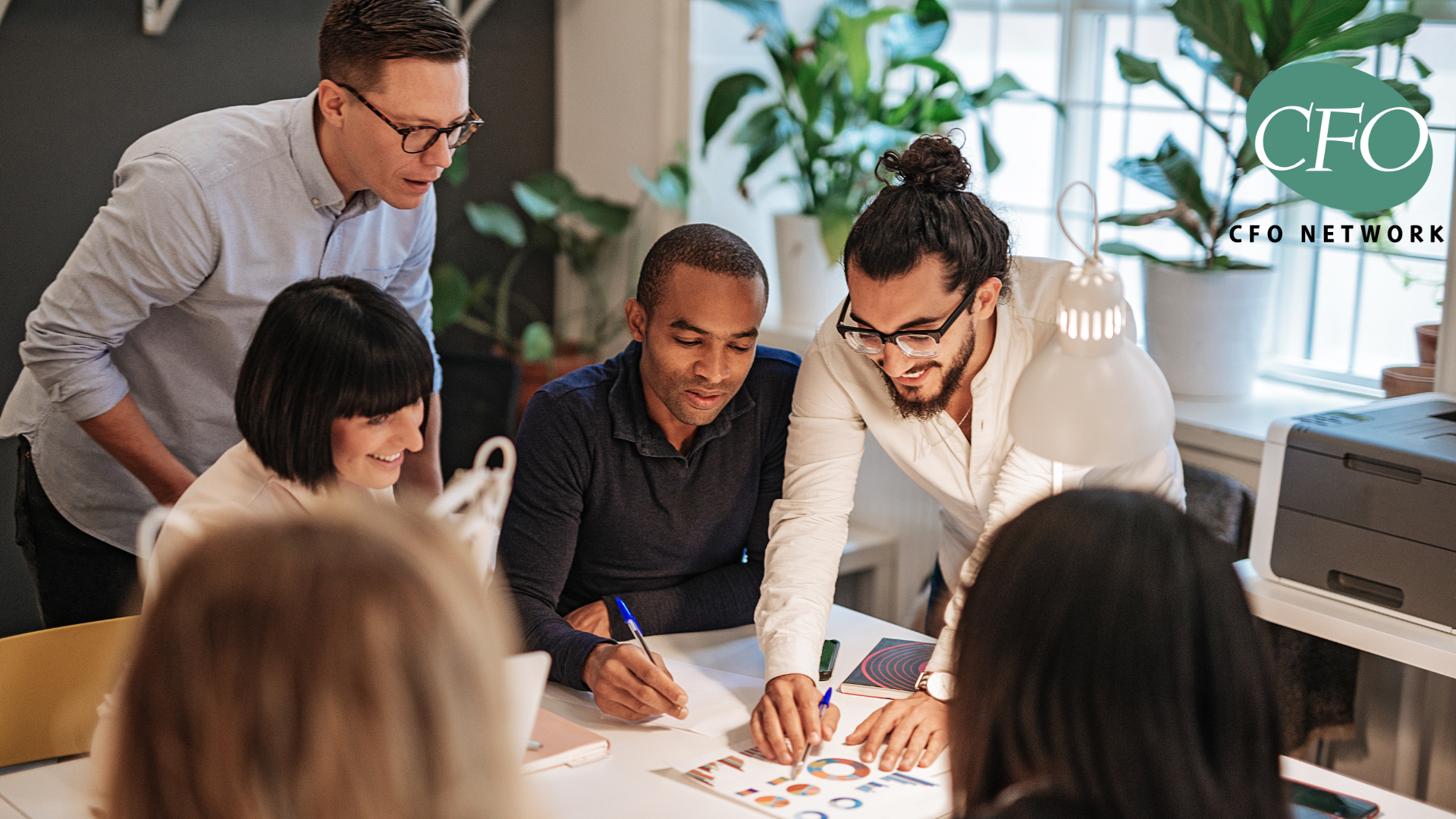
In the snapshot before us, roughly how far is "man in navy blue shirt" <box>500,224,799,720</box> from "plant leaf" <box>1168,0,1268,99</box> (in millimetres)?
1054

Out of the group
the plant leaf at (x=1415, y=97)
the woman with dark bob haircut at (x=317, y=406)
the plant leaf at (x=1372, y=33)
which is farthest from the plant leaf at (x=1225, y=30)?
the woman with dark bob haircut at (x=317, y=406)

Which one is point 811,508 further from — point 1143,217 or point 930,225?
point 1143,217

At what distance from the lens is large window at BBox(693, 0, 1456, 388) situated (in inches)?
104

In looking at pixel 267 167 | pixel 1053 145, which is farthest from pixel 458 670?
A: pixel 1053 145

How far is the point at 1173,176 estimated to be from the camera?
8.26 ft

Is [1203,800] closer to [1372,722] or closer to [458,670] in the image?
[458,670]

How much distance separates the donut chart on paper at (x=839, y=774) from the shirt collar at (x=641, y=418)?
61 cm

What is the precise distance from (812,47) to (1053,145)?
0.68m

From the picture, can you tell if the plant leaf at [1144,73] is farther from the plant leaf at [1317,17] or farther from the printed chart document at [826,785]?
the printed chart document at [826,785]

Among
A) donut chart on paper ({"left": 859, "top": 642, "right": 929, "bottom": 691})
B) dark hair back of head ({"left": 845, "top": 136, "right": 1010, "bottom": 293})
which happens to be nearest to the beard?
dark hair back of head ({"left": 845, "top": 136, "right": 1010, "bottom": 293})

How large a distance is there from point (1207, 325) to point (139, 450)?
6.56 feet

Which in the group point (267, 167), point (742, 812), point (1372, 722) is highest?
point (267, 167)

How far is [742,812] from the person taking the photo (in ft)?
4.64

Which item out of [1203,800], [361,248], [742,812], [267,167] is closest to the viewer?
[1203,800]
